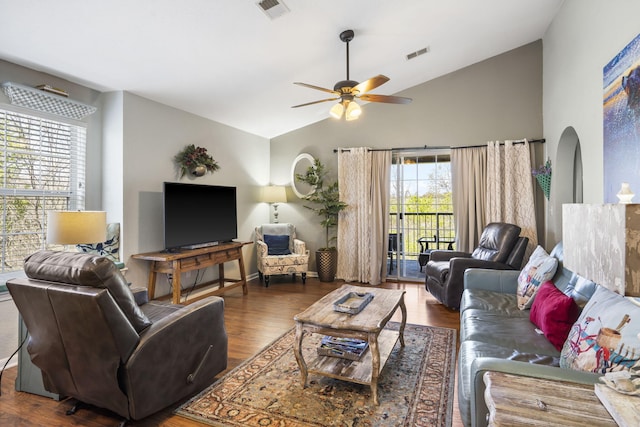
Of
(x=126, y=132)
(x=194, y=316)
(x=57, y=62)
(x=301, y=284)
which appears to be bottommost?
(x=301, y=284)

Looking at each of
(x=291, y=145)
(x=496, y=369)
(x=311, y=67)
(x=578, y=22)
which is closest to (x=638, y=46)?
(x=578, y=22)

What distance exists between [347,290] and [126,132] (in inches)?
108

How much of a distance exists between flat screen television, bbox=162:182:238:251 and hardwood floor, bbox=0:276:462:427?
868 millimetres

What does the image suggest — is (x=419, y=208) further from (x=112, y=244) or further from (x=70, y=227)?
(x=70, y=227)

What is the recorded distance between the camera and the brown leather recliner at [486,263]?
375 cm

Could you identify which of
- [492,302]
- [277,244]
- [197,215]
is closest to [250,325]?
[197,215]

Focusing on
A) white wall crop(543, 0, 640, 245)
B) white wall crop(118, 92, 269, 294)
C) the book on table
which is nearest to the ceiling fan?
white wall crop(543, 0, 640, 245)

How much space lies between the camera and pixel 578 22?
3.23 metres

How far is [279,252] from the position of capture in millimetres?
5461

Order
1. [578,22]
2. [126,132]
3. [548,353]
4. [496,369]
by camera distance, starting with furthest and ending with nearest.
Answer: [126,132] < [578,22] < [548,353] < [496,369]

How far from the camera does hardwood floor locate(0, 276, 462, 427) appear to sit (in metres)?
1.97

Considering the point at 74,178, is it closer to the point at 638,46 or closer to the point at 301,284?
the point at 301,284

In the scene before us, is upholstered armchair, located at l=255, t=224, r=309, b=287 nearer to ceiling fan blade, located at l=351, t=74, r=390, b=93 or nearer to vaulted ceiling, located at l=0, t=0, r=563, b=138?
vaulted ceiling, located at l=0, t=0, r=563, b=138

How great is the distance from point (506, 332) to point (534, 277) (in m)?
0.69
